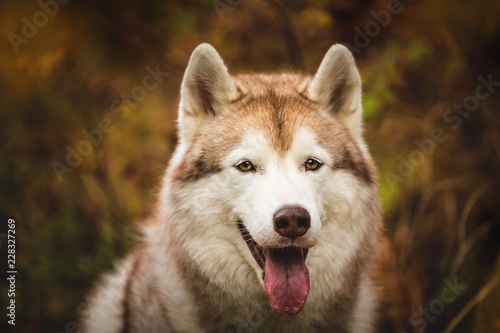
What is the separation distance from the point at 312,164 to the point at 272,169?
0.31 metres

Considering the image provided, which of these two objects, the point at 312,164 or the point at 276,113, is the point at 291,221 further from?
the point at 276,113

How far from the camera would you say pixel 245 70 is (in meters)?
6.42

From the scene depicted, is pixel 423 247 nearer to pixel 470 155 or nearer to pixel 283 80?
pixel 470 155

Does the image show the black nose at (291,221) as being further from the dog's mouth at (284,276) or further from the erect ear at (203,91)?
the erect ear at (203,91)

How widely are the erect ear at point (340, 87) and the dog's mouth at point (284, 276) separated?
3.74 ft

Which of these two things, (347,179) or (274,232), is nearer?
(274,232)

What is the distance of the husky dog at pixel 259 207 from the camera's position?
323 cm

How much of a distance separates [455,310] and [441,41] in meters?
3.38

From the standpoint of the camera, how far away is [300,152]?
331cm

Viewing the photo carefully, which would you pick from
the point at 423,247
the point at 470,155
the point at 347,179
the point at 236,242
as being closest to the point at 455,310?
the point at 423,247

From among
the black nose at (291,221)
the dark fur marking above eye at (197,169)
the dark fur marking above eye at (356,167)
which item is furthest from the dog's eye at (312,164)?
the dark fur marking above eye at (197,169)

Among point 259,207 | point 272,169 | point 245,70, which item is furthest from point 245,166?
point 245,70

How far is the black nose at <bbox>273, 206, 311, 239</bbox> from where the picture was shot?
2.89 meters

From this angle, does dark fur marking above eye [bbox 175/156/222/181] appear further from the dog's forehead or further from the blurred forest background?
the blurred forest background
